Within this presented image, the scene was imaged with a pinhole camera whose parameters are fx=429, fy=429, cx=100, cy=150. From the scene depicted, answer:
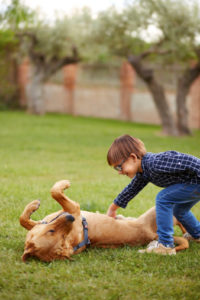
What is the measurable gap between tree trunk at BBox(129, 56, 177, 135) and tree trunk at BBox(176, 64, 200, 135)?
438 mm

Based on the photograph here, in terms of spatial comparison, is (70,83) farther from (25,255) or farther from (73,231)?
(25,255)

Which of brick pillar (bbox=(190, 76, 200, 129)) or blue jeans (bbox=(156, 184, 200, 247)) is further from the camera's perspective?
brick pillar (bbox=(190, 76, 200, 129))

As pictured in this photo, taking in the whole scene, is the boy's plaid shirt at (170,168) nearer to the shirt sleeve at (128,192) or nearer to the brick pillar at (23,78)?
the shirt sleeve at (128,192)

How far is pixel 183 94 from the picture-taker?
16.2 meters

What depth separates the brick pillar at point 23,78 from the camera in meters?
27.3

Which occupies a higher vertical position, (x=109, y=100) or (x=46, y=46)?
(x=46, y=46)

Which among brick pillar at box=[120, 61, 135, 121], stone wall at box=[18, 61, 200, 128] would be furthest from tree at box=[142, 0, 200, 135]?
brick pillar at box=[120, 61, 135, 121]

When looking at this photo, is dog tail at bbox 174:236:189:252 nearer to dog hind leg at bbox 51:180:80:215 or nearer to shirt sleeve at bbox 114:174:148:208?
shirt sleeve at bbox 114:174:148:208

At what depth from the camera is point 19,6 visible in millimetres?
7191

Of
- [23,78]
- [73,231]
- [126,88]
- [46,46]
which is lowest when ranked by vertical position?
[73,231]

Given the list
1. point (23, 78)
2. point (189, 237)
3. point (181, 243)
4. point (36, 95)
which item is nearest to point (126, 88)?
point (36, 95)

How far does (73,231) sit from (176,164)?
107cm

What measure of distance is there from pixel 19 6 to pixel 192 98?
1447 cm

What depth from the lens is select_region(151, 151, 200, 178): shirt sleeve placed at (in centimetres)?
377
